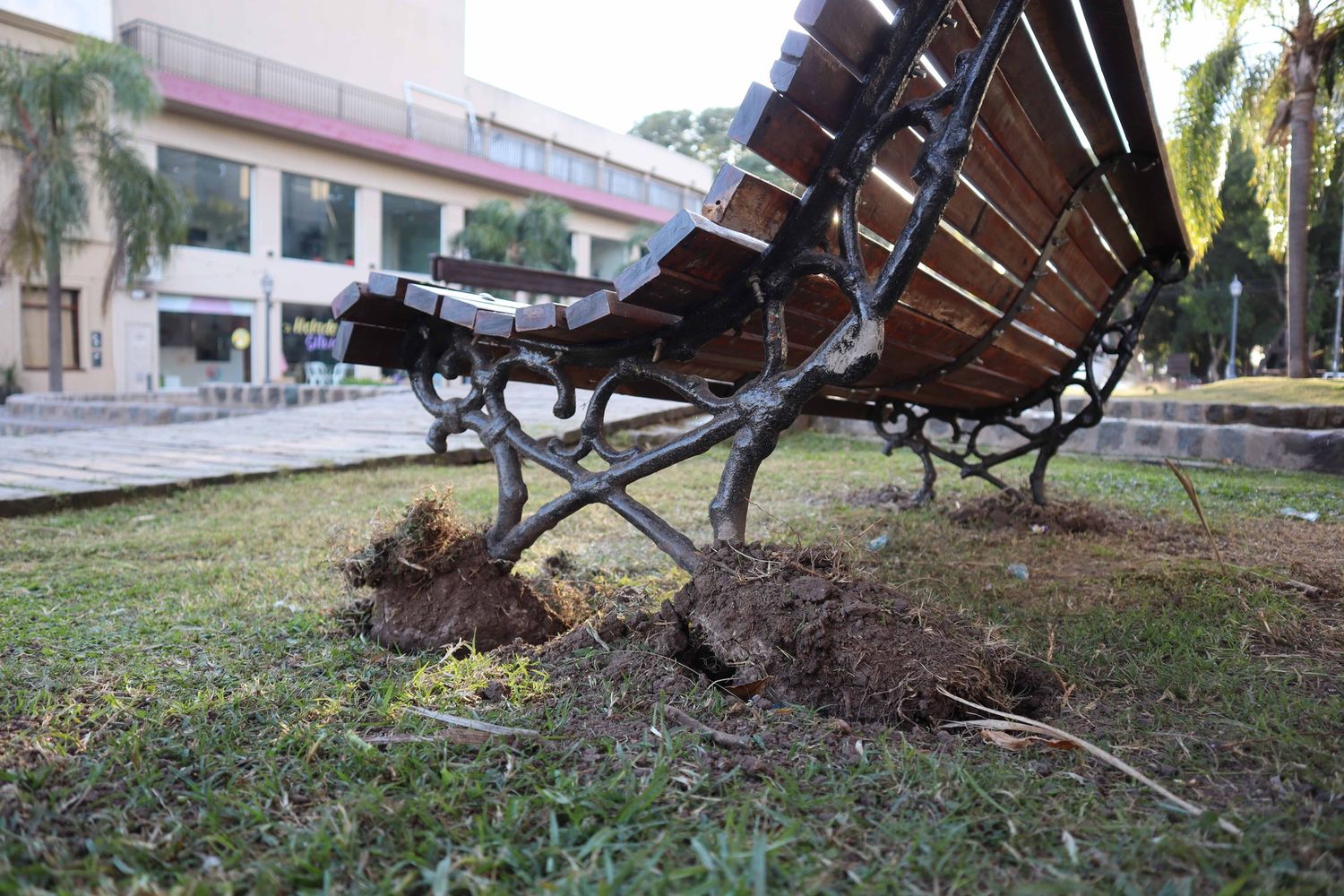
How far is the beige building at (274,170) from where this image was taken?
22.9 meters

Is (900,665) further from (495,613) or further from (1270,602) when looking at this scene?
(1270,602)

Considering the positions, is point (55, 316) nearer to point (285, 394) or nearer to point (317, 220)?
point (317, 220)

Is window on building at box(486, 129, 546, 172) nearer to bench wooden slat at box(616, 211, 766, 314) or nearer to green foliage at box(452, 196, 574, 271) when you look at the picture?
green foliage at box(452, 196, 574, 271)

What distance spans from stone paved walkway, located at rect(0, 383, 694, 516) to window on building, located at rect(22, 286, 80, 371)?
15753 mm

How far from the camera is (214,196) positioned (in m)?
25.0

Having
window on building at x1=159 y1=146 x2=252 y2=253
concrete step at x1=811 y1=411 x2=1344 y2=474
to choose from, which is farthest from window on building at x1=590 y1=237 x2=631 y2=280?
concrete step at x1=811 y1=411 x2=1344 y2=474

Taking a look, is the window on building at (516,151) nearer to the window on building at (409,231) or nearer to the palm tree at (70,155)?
the window on building at (409,231)

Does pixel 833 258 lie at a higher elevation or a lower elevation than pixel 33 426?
higher

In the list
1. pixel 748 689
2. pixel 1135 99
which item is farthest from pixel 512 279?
pixel 748 689

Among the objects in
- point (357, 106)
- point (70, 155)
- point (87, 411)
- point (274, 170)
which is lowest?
point (87, 411)

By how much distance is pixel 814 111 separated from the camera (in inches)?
66.2

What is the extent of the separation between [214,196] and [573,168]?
1483 centimetres

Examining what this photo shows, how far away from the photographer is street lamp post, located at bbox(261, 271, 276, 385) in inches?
993

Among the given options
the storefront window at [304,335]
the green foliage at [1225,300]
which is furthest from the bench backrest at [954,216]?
the green foliage at [1225,300]
